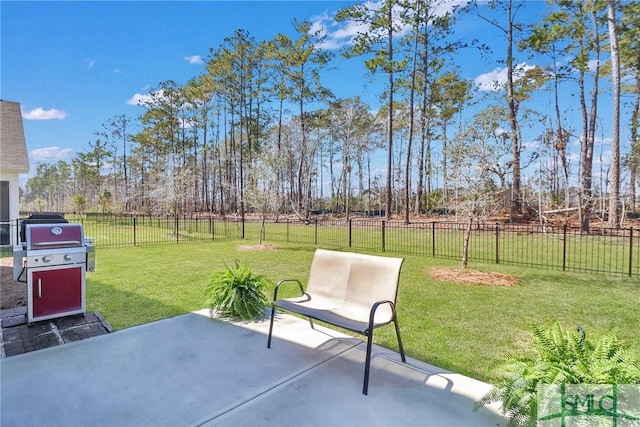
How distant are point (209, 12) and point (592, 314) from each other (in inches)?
379

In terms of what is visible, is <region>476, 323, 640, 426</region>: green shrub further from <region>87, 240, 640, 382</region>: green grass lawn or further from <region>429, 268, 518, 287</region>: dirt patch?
<region>429, 268, 518, 287</region>: dirt patch

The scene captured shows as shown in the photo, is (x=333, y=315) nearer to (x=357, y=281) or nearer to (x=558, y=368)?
(x=357, y=281)

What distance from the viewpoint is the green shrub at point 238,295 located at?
3.91m

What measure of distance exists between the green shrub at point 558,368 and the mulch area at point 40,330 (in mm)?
3781

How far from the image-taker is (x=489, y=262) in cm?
820

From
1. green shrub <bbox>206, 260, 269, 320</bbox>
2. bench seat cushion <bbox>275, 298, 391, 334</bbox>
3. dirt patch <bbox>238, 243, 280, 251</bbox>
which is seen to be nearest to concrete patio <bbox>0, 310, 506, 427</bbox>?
bench seat cushion <bbox>275, 298, 391, 334</bbox>

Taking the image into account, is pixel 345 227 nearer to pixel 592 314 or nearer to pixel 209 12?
pixel 209 12

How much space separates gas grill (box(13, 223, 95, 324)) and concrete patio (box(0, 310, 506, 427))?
92 cm

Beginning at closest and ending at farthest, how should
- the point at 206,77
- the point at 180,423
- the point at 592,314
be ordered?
the point at 180,423
the point at 592,314
the point at 206,77

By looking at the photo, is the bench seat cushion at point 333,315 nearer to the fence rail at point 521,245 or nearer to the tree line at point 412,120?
the tree line at point 412,120

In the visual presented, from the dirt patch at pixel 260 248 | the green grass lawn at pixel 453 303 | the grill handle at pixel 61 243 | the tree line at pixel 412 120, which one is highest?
the tree line at pixel 412 120

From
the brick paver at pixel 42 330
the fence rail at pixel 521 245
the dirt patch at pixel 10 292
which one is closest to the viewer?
the brick paver at pixel 42 330

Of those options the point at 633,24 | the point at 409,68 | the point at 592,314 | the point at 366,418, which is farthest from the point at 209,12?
the point at 633,24

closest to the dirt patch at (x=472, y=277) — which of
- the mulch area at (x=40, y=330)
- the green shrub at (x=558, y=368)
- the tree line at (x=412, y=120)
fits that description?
the tree line at (x=412, y=120)
